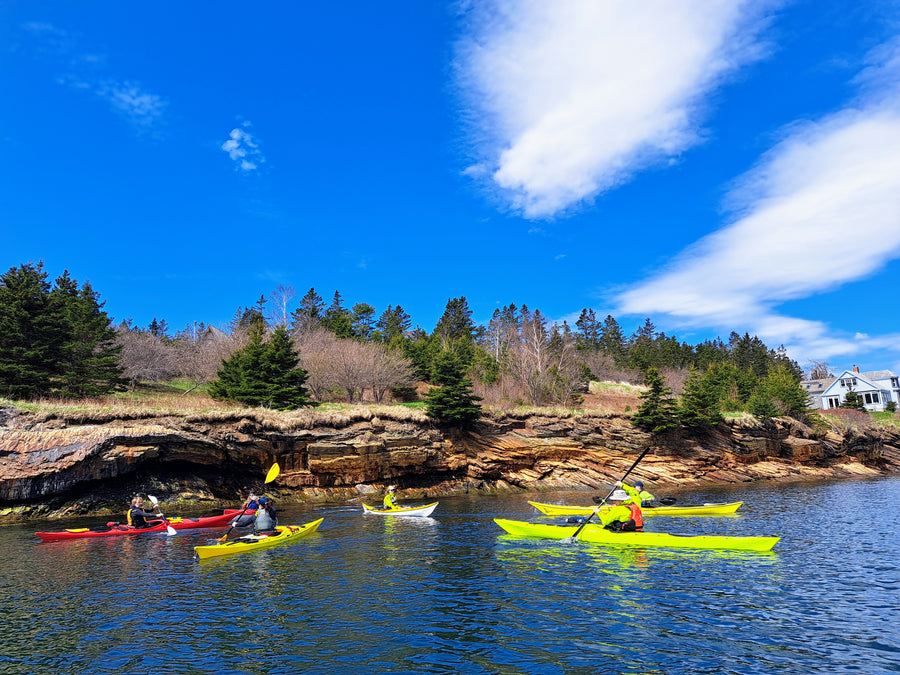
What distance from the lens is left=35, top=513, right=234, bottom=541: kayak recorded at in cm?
1999

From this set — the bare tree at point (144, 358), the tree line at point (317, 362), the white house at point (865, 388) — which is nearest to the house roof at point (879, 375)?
the white house at point (865, 388)

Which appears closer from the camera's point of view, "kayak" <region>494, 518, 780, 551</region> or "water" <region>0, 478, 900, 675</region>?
"water" <region>0, 478, 900, 675</region>

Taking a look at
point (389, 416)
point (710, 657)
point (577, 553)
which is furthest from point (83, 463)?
point (710, 657)

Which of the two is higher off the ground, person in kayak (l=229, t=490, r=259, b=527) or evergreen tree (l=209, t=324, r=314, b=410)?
Answer: evergreen tree (l=209, t=324, r=314, b=410)

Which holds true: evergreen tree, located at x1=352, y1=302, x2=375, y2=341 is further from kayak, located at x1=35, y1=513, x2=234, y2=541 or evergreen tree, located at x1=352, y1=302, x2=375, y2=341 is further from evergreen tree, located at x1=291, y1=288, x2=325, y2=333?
kayak, located at x1=35, y1=513, x2=234, y2=541

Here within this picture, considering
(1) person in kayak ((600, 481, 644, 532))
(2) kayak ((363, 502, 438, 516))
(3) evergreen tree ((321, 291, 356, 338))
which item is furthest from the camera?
(3) evergreen tree ((321, 291, 356, 338))

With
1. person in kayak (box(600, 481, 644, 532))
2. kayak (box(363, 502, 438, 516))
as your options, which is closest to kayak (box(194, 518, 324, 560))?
kayak (box(363, 502, 438, 516))

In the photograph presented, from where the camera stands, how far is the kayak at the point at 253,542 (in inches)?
640

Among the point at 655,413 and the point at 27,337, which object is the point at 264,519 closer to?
the point at 27,337

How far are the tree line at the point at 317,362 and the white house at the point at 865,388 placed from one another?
19788mm

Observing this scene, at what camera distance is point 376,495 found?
115 ft

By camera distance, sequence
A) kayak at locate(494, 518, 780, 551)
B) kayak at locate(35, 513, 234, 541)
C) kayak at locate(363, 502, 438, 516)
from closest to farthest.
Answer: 1. kayak at locate(494, 518, 780, 551)
2. kayak at locate(35, 513, 234, 541)
3. kayak at locate(363, 502, 438, 516)

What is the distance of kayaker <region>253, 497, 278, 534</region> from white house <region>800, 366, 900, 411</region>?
85.0 metres

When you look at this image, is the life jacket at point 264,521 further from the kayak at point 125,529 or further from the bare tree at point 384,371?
the bare tree at point 384,371
